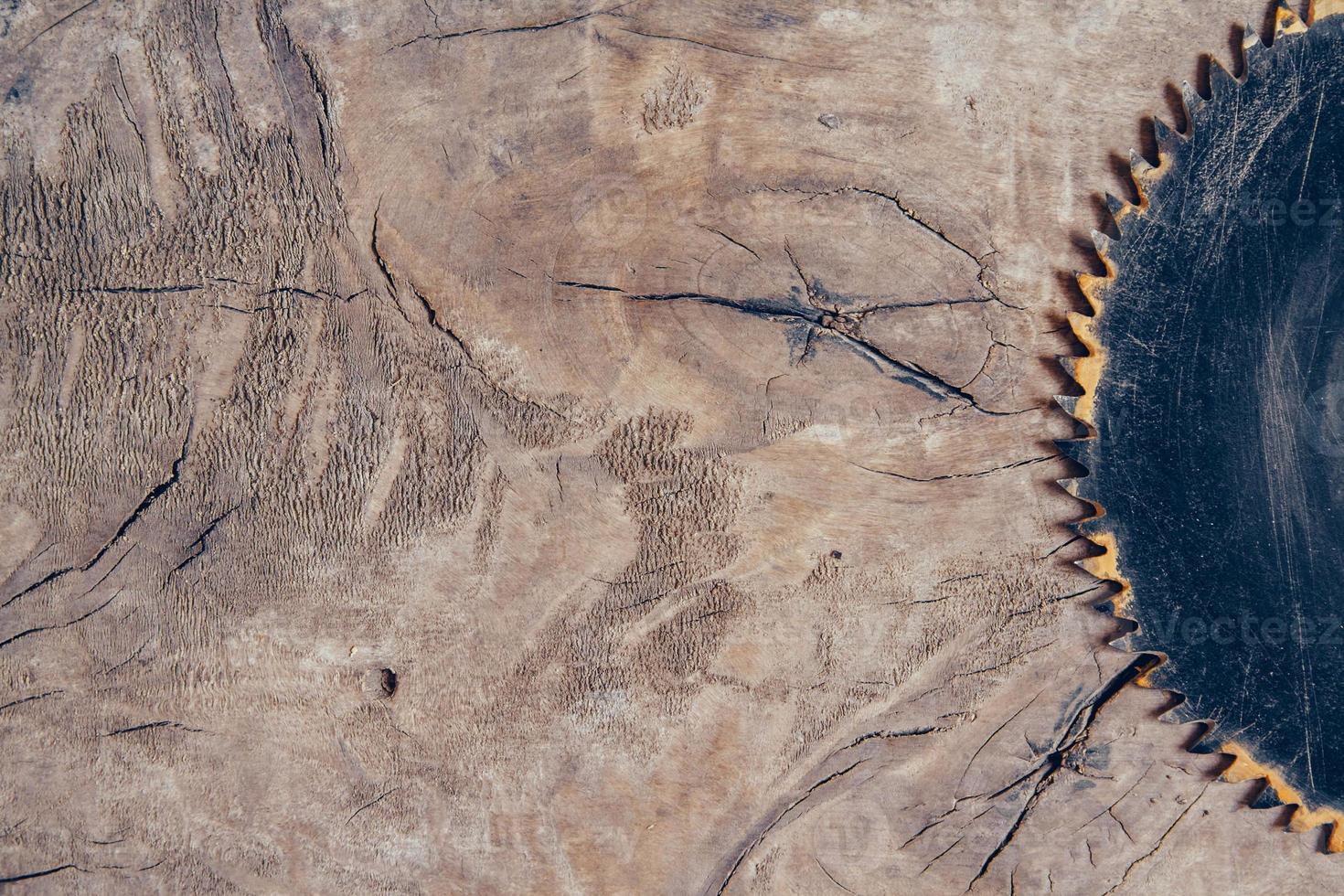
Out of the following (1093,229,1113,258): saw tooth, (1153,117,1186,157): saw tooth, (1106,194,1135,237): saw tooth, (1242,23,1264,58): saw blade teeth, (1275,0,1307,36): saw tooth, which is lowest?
(1093,229,1113,258): saw tooth

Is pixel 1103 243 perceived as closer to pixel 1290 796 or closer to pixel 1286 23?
pixel 1286 23

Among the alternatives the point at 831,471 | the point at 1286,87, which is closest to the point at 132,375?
the point at 831,471

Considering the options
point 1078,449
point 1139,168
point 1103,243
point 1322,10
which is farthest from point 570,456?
point 1322,10

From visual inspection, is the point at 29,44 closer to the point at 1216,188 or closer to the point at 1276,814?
the point at 1216,188

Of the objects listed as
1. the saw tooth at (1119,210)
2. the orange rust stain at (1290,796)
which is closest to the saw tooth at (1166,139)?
the saw tooth at (1119,210)

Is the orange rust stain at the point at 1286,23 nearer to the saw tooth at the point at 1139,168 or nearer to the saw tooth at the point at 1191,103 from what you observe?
the saw tooth at the point at 1191,103

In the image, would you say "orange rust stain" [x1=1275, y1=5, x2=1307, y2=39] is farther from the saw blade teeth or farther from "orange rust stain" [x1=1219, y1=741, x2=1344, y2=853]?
"orange rust stain" [x1=1219, y1=741, x2=1344, y2=853]

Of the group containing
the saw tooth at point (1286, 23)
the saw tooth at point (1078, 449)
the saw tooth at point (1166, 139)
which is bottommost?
the saw tooth at point (1078, 449)

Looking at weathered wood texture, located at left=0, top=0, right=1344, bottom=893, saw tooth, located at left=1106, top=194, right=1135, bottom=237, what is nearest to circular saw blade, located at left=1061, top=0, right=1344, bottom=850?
saw tooth, located at left=1106, top=194, right=1135, bottom=237
